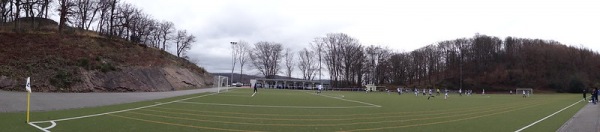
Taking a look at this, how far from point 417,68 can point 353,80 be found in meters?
21.1

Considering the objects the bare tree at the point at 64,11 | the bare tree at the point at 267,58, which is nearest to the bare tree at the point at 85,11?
the bare tree at the point at 64,11

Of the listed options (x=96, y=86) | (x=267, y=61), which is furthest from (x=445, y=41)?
(x=96, y=86)

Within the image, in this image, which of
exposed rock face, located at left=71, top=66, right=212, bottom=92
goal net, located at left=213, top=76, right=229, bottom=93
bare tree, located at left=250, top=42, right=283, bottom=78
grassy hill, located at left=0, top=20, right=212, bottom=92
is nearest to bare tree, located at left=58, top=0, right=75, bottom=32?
grassy hill, located at left=0, top=20, right=212, bottom=92

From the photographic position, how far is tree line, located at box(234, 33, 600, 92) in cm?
10588

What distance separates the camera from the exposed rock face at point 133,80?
118ft

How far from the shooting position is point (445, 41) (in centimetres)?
11888

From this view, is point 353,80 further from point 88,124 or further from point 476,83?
point 88,124

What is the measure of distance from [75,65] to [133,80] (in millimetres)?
5043

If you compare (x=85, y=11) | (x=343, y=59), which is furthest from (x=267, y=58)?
(x=85, y=11)

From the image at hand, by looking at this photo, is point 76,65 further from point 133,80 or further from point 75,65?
point 133,80

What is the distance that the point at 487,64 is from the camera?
12150 cm

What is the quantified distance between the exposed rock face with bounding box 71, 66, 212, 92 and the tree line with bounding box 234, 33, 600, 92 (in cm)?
5684

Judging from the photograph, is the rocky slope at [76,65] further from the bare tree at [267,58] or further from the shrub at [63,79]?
the bare tree at [267,58]

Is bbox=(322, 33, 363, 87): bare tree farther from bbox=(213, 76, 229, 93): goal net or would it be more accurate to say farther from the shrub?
the shrub
